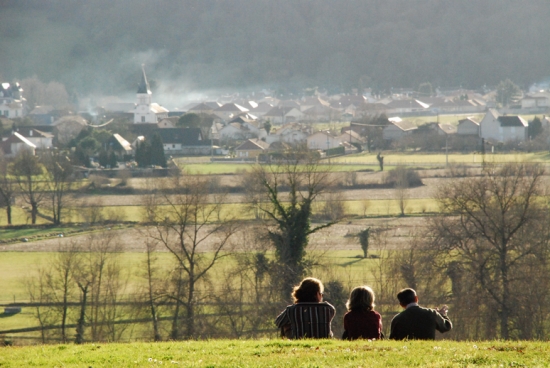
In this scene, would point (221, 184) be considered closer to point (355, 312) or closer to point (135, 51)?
point (355, 312)

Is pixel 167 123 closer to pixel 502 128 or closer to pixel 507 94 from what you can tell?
pixel 502 128

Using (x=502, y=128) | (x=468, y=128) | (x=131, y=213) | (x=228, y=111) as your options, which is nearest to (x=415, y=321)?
(x=131, y=213)

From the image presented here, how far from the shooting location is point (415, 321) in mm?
4637

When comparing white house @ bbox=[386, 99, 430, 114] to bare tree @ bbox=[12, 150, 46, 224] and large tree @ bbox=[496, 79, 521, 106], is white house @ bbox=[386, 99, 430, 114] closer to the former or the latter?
large tree @ bbox=[496, 79, 521, 106]

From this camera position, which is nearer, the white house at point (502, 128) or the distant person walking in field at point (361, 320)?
the distant person walking in field at point (361, 320)

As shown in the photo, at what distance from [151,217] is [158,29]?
300 ft

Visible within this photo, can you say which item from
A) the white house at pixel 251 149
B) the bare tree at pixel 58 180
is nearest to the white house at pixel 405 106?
the white house at pixel 251 149

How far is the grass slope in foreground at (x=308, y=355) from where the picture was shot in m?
3.97

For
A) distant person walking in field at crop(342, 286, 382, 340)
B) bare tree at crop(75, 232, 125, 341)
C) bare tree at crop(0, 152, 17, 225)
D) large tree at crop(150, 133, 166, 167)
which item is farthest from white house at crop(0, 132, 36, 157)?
distant person walking in field at crop(342, 286, 382, 340)

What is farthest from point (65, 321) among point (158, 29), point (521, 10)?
point (521, 10)

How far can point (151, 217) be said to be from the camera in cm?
1661

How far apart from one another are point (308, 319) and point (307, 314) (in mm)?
49

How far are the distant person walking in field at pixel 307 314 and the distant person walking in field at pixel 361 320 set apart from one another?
0.12 metres

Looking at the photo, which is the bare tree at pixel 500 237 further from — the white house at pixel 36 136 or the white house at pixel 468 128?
the white house at pixel 36 136
